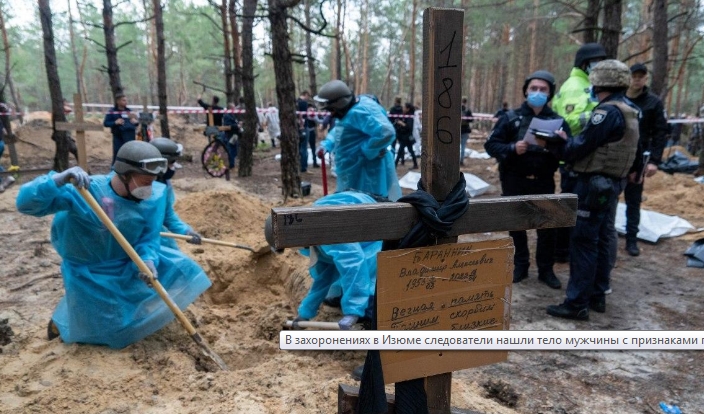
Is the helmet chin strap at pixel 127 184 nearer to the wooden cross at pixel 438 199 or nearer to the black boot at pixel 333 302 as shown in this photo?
the black boot at pixel 333 302

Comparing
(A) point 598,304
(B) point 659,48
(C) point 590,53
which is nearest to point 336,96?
(C) point 590,53

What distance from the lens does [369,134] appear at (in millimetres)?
4547

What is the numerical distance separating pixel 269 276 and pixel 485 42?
24950 millimetres

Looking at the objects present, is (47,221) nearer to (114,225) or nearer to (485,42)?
(114,225)

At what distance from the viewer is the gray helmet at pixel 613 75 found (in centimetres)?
355

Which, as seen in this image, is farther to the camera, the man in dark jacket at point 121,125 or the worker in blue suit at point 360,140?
the man in dark jacket at point 121,125

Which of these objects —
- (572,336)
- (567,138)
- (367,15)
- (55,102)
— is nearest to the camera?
(572,336)

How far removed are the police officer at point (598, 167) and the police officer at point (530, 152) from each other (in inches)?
15.3

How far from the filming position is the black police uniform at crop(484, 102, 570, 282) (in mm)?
4273

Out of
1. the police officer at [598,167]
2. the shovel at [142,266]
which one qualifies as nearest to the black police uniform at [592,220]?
the police officer at [598,167]

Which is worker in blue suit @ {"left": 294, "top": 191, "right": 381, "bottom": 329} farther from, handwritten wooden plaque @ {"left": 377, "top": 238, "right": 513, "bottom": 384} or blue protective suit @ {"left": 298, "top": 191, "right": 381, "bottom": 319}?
handwritten wooden plaque @ {"left": 377, "top": 238, "right": 513, "bottom": 384}

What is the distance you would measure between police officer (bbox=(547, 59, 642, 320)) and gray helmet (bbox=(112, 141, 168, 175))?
10.0 feet

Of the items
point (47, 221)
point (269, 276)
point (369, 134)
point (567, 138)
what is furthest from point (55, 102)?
point (567, 138)

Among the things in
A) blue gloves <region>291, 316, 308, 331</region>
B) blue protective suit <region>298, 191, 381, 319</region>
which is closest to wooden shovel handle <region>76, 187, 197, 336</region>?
blue gloves <region>291, 316, 308, 331</region>
